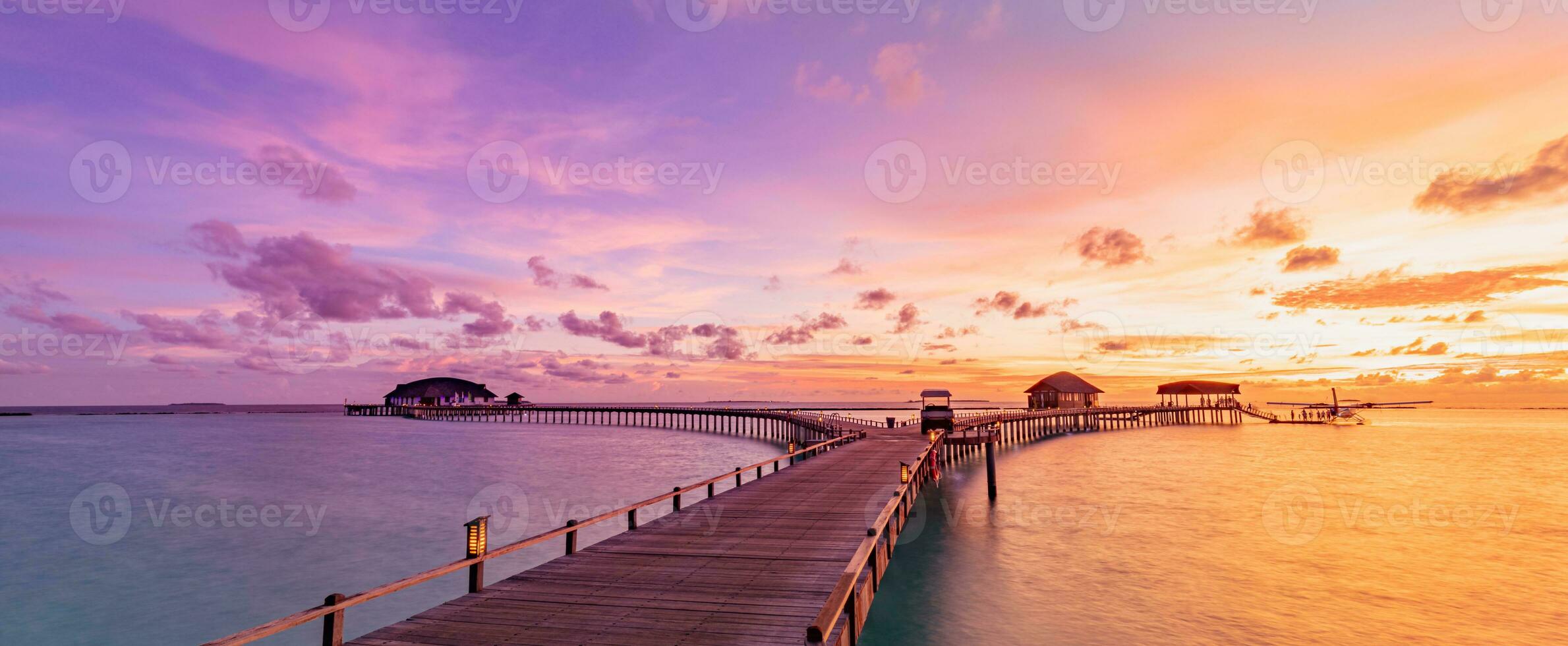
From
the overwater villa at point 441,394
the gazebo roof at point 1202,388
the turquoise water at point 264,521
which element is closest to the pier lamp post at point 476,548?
the turquoise water at point 264,521

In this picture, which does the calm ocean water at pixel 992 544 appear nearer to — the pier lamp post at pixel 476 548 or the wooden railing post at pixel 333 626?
the pier lamp post at pixel 476 548

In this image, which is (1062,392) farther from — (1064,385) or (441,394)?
(441,394)

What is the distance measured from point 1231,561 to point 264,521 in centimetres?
3438

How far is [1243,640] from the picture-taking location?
15.4 m

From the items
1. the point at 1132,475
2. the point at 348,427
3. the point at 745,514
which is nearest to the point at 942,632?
the point at 745,514

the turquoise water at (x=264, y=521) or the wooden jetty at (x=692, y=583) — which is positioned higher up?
the wooden jetty at (x=692, y=583)

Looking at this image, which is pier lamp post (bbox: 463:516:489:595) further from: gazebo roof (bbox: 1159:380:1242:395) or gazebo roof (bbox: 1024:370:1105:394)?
gazebo roof (bbox: 1159:380:1242:395)

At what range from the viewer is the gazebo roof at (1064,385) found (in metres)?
96.1

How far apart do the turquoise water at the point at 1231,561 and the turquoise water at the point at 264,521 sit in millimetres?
12793

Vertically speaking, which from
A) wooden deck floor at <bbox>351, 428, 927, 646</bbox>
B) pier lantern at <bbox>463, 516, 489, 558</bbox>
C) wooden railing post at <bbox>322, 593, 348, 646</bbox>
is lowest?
wooden deck floor at <bbox>351, 428, 927, 646</bbox>

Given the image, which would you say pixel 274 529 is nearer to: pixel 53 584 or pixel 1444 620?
pixel 53 584

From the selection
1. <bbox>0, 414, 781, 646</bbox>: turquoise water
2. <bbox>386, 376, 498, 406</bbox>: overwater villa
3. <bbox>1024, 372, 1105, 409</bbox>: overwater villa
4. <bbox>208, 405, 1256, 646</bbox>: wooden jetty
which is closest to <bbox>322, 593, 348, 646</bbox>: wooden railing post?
<bbox>208, 405, 1256, 646</bbox>: wooden jetty

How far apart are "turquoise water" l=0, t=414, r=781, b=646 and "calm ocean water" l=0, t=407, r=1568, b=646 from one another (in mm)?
130

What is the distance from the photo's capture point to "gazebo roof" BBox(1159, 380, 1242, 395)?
337 feet
